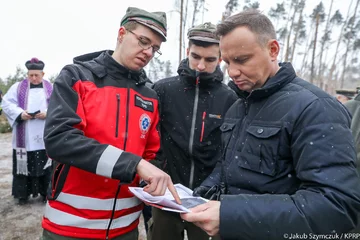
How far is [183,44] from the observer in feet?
57.2

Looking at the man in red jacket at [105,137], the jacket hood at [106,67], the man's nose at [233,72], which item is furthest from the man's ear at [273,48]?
the jacket hood at [106,67]

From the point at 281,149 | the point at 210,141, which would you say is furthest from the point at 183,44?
the point at 281,149

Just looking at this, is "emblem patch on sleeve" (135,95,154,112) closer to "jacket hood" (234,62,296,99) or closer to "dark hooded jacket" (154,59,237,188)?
"dark hooded jacket" (154,59,237,188)

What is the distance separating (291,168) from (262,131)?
8.9 inches

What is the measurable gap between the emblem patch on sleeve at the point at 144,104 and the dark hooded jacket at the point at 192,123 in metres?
0.56

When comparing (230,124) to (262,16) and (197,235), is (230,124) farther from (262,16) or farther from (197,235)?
(197,235)

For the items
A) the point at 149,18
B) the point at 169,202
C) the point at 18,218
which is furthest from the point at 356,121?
the point at 18,218

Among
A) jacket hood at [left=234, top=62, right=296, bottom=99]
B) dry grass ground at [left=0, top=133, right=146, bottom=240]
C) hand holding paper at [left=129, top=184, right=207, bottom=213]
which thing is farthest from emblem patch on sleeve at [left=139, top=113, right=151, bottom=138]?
dry grass ground at [left=0, top=133, right=146, bottom=240]

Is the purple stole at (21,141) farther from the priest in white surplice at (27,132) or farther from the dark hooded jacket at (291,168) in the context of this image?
the dark hooded jacket at (291,168)

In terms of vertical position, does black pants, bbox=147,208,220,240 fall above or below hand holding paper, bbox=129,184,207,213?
below

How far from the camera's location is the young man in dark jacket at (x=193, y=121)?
253 centimetres

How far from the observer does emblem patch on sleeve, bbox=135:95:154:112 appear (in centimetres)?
199

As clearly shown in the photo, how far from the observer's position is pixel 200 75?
102 inches

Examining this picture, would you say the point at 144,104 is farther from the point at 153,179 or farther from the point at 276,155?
the point at 276,155
